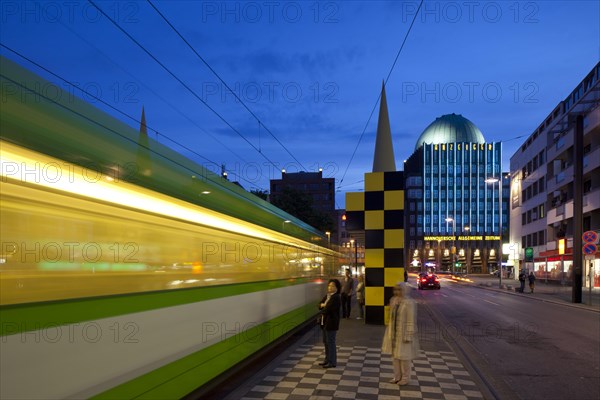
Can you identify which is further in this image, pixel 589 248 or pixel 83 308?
pixel 589 248

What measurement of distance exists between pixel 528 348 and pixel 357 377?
18.1ft

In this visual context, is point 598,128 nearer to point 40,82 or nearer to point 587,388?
point 587,388

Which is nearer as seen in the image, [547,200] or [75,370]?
[75,370]

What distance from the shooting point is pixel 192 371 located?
A: 5.33m

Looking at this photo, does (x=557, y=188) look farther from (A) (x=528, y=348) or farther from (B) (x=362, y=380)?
(B) (x=362, y=380)

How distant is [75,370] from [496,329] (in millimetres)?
13384

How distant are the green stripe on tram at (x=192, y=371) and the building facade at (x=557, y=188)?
77.9ft

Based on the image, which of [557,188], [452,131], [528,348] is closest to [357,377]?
[528,348]

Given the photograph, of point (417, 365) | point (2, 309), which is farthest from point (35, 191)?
point (417, 365)

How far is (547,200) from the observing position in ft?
167

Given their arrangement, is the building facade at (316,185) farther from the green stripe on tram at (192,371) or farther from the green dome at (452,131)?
the green stripe on tram at (192,371)

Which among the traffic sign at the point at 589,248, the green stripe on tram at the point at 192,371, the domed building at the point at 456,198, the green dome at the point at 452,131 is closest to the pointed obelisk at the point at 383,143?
the green stripe on tram at the point at 192,371

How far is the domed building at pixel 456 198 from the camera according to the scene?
344ft

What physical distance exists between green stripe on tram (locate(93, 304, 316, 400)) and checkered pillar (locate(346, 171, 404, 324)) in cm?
519
